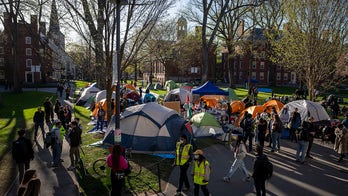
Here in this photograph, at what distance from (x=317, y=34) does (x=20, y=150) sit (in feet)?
56.8

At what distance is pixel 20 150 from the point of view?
8.34 meters

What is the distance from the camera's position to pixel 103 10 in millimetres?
11977

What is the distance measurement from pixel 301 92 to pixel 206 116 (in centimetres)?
1869

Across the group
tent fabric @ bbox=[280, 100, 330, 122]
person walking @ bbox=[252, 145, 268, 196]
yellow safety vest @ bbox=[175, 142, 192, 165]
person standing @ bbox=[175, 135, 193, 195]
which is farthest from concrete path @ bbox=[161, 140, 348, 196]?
tent fabric @ bbox=[280, 100, 330, 122]

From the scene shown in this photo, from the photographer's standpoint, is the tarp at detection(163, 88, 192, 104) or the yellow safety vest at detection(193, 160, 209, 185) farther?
the tarp at detection(163, 88, 192, 104)

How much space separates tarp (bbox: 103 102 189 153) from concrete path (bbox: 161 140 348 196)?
1.70m

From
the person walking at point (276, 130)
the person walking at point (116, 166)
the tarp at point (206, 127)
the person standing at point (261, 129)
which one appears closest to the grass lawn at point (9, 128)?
the person walking at point (116, 166)

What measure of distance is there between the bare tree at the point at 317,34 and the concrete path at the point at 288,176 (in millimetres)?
7304

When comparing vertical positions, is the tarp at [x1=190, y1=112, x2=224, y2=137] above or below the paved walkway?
above

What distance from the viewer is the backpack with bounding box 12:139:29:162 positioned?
832 centimetres

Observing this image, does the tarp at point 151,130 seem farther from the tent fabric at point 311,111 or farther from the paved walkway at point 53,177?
the tent fabric at point 311,111

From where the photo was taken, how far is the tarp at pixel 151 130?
1191cm

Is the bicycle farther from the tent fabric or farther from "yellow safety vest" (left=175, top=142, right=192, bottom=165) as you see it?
the tent fabric

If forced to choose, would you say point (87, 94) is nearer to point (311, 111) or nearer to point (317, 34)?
point (311, 111)
